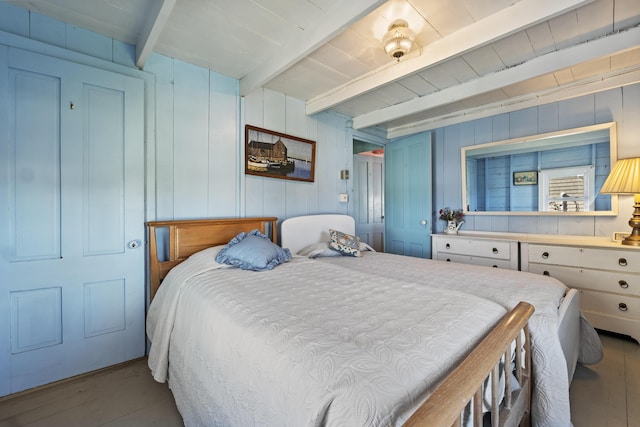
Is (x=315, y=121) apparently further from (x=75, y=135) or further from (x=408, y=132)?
(x=75, y=135)

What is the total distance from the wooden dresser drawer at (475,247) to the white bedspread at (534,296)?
0.94 metres

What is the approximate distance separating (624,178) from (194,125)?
372 cm

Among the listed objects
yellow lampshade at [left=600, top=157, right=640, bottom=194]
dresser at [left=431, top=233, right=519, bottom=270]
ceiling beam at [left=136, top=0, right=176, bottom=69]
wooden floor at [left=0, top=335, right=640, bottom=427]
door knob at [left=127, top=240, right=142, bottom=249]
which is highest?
ceiling beam at [left=136, top=0, right=176, bottom=69]

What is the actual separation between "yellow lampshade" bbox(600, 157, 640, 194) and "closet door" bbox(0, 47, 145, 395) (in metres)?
3.94

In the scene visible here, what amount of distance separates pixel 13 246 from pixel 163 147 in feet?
3.68

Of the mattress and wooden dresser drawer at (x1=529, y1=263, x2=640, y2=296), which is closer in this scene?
the mattress

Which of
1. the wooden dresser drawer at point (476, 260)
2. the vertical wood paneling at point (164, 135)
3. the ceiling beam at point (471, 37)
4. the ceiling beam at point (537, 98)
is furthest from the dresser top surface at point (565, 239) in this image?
the vertical wood paneling at point (164, 135)

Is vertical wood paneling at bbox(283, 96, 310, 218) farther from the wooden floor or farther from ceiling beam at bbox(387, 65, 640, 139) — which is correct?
the wooden floor

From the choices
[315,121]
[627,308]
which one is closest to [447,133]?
[315,121]

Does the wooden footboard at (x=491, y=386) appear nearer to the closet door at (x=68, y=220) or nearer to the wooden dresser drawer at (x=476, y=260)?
the wooden dresser drawer at (x=476, y=260)

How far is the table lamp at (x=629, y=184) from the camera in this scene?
227cm


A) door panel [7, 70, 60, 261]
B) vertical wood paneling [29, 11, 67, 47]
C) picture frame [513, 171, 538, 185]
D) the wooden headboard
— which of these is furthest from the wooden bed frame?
picture frame [513, 171, 538, 185]

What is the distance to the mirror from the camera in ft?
8.68

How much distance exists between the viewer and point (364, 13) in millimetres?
1542
